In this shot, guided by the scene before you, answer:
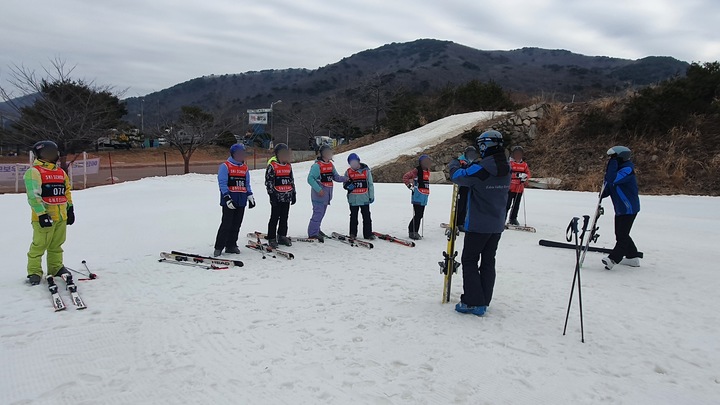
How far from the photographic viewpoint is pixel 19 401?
10.3ft

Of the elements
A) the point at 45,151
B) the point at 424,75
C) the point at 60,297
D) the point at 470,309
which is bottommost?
the point at 60,297

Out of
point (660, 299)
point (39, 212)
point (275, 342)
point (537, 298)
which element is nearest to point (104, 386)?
point (275, 342)

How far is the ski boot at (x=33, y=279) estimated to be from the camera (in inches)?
225

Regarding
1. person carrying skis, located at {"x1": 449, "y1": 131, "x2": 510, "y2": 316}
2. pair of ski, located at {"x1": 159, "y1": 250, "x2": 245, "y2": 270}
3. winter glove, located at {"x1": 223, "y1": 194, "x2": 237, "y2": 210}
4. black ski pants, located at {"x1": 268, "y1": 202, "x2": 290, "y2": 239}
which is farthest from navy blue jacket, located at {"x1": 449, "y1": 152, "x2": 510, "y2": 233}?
black ski pants, located at {"x1": 268, "y1": 202, "x2": 290, "y2": 239}

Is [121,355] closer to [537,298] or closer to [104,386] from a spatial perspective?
[104,386]

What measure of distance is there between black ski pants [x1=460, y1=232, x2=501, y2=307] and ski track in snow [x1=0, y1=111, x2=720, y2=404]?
26cm

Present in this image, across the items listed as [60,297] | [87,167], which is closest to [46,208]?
[60,297]

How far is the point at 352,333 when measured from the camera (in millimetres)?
4469

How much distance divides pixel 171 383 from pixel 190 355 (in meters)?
0.47

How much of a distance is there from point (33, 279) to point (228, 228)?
114 inches

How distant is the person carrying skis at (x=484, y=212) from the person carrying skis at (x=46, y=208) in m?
5.40

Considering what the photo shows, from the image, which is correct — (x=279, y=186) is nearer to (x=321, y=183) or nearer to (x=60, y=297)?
(x=321, y=183)

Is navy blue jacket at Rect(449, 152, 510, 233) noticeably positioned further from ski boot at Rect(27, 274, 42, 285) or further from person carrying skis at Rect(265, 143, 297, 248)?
ski boot at Rect(27, 274, 42, 285)

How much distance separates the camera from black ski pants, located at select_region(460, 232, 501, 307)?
489cm
